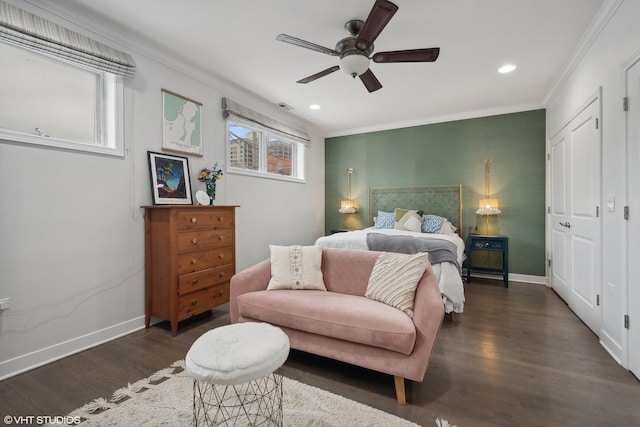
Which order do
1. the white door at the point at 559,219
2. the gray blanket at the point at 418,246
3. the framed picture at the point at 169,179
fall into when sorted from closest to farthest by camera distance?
the framed picture at the point at 169,179
the gray blanket at the point at 418,246
the white door at the point at 559,219

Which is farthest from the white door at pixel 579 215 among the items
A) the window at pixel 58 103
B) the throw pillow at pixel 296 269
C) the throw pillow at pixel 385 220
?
the window at pixel 58 103

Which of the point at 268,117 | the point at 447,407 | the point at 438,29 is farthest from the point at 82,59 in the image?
the point at 447,407

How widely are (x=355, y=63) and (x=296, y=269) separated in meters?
1.88

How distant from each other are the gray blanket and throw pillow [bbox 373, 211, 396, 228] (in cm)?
159

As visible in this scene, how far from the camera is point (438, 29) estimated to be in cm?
260

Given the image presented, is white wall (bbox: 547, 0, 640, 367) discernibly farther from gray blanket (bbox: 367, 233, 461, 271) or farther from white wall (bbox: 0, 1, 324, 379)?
white wall (bbox: 0, 1, 324, 379)

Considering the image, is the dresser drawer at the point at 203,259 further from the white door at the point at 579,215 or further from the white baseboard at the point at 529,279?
the white baseboard at the point at 529,279

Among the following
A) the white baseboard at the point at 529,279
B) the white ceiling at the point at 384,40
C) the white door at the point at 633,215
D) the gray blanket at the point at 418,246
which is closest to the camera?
the white door at the point at 633,215

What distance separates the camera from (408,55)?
2.36 meters

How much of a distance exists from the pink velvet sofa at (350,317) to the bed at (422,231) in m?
1.01

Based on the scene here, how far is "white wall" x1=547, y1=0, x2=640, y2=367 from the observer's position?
207cm

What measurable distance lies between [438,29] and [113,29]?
2971 millimetres

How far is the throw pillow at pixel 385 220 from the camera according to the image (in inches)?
202

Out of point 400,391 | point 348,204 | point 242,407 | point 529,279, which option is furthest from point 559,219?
point 242,407
